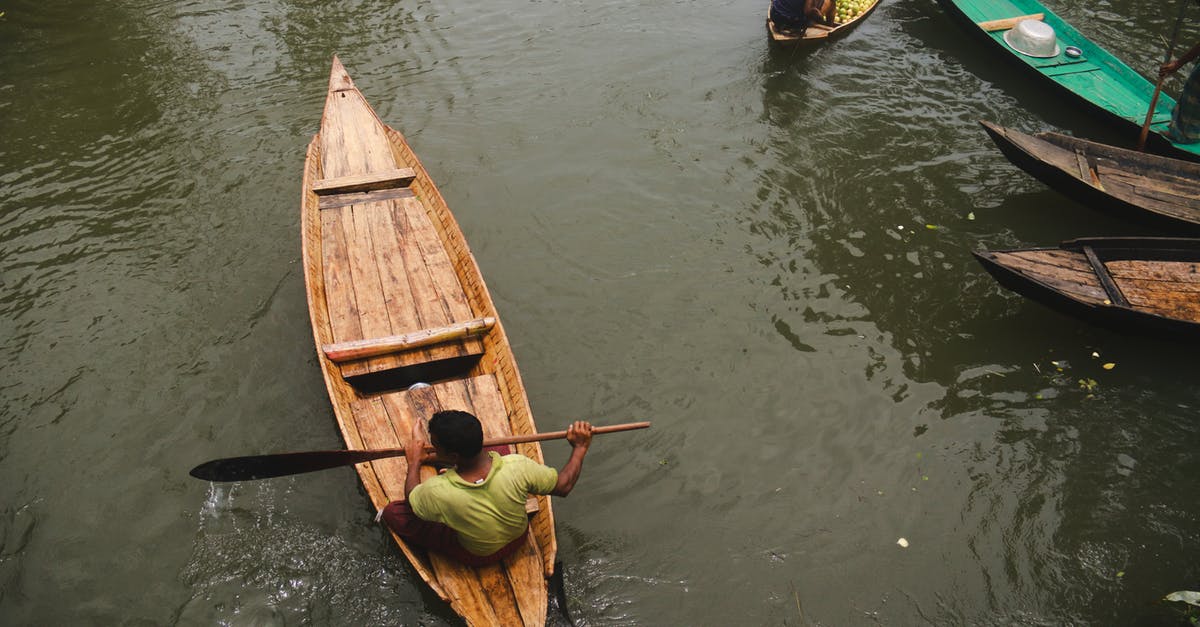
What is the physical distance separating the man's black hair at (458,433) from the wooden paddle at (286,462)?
0.55 metres

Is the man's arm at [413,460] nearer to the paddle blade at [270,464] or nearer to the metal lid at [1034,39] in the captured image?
the paddle blade at [270,464]

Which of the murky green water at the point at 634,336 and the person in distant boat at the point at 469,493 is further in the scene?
the murky green water at the point at 634,336

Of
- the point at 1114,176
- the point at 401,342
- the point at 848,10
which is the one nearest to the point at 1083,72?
the point at 1114,176

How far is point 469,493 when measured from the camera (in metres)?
3.76

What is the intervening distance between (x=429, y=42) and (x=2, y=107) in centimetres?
541

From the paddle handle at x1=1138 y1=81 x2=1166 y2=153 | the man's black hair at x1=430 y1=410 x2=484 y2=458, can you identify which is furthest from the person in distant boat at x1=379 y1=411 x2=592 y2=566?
the paddle handle at x1=1138 y1=81 x2=1166 y2=153

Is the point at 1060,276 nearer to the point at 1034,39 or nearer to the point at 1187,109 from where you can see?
the point at 1187,109

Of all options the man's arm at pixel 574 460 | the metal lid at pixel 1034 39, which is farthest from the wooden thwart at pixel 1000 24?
the man's arm at pixel 574 460

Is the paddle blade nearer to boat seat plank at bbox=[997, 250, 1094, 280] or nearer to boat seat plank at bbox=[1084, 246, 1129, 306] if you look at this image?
boat seat plank at bbox=[997, 250, 1094, 280]

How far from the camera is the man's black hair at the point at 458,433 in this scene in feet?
12.0

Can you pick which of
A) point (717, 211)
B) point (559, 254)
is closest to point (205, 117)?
point (559, 254)

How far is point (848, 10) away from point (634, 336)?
686 cm

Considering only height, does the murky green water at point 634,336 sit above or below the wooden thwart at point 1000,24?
below

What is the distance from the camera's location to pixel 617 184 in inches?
324
